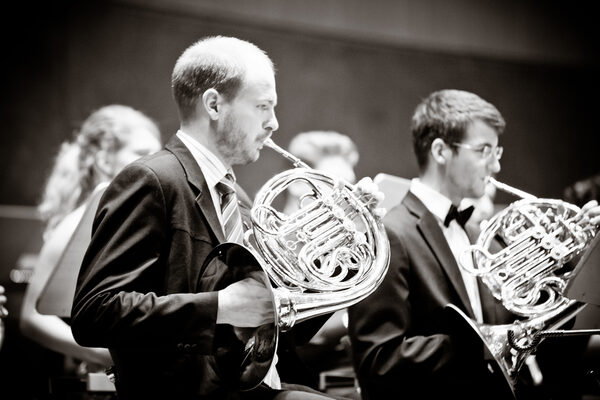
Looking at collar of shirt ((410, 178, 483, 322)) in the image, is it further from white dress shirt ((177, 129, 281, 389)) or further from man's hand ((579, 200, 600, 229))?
white dress shirt ((177, 129, 281, 389))

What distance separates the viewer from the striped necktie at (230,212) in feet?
7.61

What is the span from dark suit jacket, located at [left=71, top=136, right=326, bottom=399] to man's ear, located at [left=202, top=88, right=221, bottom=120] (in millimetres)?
220

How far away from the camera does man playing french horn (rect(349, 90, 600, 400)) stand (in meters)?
2.55

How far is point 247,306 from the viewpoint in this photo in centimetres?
201

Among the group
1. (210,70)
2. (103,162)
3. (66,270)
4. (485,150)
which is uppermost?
(210,70)

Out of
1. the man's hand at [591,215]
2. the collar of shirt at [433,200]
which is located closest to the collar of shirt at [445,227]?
the collar of shirt at [433,200]

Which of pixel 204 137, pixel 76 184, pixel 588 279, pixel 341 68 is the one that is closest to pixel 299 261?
pixel 204 137

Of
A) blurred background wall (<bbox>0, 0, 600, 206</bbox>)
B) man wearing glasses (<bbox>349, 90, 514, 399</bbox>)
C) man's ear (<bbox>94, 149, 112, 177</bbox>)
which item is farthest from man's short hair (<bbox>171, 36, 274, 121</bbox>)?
blurred background wall (<bbox>0, 0, 600, 206</bbox>)

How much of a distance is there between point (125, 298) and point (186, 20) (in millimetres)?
4323

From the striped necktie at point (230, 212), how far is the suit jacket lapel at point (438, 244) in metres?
0.82

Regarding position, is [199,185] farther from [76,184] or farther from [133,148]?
[76,184]

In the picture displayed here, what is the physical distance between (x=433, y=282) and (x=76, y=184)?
6.28 ft

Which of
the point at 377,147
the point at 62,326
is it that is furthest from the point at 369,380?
the point at 377,147

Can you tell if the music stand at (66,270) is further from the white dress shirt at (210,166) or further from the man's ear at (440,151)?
the man's ear at (440,151)
